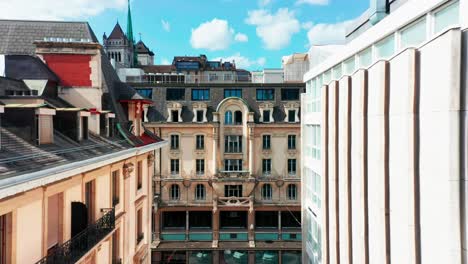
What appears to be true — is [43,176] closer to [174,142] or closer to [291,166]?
[174,142]

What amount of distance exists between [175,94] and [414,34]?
102ft

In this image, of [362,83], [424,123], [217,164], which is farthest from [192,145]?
[424,123]

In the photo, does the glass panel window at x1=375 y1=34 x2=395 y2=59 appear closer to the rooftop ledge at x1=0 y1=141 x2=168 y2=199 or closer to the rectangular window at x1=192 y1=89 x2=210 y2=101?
the rooftop ledge at x1=0 y1=141 x2=168 y2=199

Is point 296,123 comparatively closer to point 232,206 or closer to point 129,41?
point 232,206

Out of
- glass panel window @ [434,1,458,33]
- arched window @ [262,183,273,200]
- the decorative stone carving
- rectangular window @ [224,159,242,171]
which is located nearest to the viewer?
glass panel window @ [434,1,458,33]

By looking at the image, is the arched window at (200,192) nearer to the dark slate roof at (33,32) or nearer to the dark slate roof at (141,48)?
the dark slate roof at (33,32)

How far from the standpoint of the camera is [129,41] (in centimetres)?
11006

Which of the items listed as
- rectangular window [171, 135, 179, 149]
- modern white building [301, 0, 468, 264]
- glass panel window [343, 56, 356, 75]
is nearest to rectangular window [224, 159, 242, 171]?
rectangular window [171, 135, 179, 149]

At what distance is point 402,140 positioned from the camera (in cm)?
1034

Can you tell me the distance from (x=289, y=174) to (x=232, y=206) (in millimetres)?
6841

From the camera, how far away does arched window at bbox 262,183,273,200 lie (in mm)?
37909

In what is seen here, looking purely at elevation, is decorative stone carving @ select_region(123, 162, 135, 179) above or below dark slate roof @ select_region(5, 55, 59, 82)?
below

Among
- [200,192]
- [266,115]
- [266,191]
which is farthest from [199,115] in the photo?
[266,191]

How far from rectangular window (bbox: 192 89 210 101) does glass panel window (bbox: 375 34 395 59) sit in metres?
27.5
